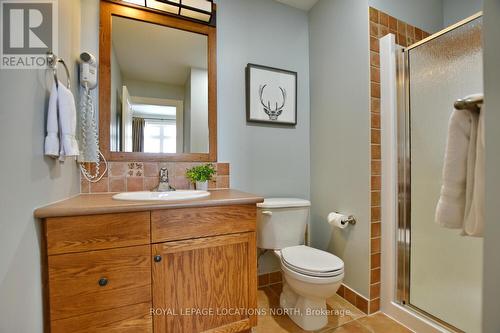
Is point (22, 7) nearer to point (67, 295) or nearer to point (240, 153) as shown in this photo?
point (67, 295)

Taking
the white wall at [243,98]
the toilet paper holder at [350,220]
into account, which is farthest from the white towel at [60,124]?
the toilet paper holder at [350,220]

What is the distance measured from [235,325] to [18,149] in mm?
1217

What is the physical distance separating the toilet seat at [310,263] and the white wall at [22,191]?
3.84 ft

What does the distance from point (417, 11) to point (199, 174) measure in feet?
6.80

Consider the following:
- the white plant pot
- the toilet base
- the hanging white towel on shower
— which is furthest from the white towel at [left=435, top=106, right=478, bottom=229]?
the white plant pot

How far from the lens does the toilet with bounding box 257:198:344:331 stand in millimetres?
1230

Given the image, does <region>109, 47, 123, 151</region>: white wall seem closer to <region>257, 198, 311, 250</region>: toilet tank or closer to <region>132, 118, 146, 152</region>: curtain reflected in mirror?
<region>132, 118, 146, 152</region>: curtain reflected in mirror

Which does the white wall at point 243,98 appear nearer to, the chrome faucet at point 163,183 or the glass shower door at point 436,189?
the chrome faucet at point 163,183

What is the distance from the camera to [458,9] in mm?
1782

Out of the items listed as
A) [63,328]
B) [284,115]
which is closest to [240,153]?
[284,115]

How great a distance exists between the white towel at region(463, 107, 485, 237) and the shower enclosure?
100cm

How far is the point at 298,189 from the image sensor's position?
1935 millimetres

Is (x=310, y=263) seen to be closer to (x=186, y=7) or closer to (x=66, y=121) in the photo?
(x=66, y=121)

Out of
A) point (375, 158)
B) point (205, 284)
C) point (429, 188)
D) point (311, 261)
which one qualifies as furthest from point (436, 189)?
point (205, 284)
